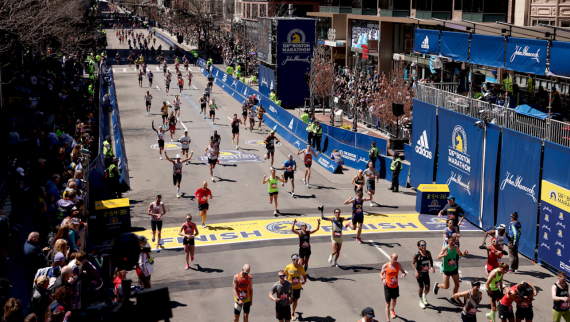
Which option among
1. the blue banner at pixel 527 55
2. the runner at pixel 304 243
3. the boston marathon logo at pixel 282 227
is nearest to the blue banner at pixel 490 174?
the blue banner at pixel 527 55

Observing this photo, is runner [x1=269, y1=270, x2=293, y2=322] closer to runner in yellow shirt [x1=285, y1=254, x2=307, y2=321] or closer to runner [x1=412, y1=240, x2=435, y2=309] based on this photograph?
runner in yellow shirt [x1=285, y1=254, x2=307, y2=321]

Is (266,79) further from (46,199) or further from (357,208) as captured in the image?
(46,199)

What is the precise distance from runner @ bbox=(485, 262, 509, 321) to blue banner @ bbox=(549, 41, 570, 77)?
7536 millimetres

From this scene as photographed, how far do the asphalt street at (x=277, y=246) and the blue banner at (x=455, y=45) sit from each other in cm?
606

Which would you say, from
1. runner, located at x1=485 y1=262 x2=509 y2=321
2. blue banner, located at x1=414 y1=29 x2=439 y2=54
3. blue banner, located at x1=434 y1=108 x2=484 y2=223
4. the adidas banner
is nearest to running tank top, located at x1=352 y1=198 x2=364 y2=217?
blue banner, located at x1=434 y1=108 x2=484 y2=223

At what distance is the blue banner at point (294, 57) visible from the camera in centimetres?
4650

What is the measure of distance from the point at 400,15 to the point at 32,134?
33330 mm

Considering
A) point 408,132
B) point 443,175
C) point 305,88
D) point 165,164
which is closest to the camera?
point 443,175

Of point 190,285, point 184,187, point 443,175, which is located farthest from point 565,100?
point 190,285

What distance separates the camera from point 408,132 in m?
33.3

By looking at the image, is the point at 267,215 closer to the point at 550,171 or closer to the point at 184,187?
the point at 184,187

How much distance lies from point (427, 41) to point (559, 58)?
347 inches

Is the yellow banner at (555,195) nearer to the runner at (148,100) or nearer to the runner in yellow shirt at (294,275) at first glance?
the runner in yellow shirt at (294,275)

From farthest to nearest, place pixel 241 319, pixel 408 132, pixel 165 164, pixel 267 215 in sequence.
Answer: pixel 408 132 < pixel 165 164 < pixel 267 215 < pixel 241 319
